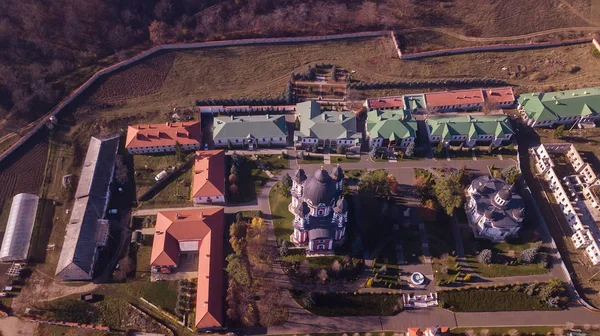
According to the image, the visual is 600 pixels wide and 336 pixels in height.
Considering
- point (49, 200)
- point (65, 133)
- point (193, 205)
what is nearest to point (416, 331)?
point (193, 205)

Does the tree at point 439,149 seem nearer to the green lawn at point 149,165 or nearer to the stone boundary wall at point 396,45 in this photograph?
the stone boundary wall at point 396,45

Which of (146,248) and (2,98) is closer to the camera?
(146,248)

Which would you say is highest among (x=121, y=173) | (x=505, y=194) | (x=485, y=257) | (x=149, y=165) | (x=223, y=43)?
(x=223, y=43)

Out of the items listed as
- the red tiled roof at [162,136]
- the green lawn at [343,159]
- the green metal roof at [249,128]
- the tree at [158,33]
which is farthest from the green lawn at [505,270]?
the tree at [158,33]

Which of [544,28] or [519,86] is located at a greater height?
[544,28]

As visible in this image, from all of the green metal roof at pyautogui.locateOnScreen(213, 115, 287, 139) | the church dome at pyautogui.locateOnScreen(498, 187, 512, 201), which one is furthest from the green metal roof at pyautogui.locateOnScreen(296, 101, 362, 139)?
the church dome at pyautogui.locateOnScreen(498, 187, 512, 201)

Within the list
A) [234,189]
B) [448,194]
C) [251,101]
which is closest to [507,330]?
[448,194]

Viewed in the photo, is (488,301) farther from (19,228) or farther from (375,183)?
(19,228)

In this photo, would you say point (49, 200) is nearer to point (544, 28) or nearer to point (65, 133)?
point (65, 133)
